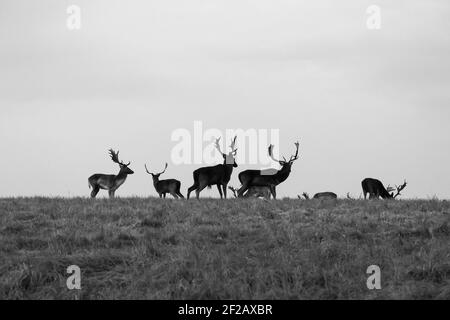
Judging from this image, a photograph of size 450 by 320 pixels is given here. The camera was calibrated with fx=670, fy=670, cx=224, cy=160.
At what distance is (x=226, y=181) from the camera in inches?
972

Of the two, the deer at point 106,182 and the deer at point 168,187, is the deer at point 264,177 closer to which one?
the deer at point 168,187

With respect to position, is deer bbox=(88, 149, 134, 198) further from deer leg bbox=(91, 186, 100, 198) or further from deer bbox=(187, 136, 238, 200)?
deer bbox=(187, 136, 238, 200)

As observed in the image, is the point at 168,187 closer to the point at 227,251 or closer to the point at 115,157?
the point at 115,157

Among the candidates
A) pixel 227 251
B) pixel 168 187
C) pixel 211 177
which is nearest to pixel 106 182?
pixel 168 187

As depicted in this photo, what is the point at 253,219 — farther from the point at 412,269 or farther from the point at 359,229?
the point at 412,269

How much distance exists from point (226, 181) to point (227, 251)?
13.8 metres

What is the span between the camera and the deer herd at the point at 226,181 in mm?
24672

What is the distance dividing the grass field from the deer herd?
331 inches

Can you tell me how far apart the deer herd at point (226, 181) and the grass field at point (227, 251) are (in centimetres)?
841

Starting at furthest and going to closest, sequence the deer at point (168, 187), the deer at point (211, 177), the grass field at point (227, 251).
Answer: the deer at point (168, 187)
the deer at point (211, 177)
the grass field at point (227, 251)

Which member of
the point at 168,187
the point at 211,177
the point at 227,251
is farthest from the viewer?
the point at 168,187

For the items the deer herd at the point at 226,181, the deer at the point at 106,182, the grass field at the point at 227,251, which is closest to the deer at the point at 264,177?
the deer herd at the point at 226,181

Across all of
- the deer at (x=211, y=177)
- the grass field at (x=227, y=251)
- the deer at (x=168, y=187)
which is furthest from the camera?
the deer at (x=168, y=187)
